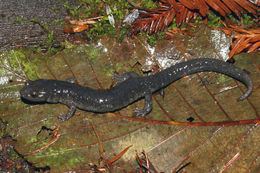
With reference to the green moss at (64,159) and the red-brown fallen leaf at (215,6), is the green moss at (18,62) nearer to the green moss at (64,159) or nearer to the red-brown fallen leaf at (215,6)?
the green moss at (64,159)

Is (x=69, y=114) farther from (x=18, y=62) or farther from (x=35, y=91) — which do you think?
(x=18, y=62)

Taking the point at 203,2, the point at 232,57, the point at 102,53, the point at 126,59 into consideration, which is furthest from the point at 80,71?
the point at 232,57

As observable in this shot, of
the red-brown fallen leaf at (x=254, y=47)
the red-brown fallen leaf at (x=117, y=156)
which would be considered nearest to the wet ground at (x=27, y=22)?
the red-brown fallen leaf at (x=117, y=156)

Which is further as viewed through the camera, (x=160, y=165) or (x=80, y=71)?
(x=80, y=71)

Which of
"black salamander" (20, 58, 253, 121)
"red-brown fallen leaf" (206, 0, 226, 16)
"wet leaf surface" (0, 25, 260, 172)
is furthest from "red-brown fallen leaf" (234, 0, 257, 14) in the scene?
"black salamander" (20, 58, 253, 121)

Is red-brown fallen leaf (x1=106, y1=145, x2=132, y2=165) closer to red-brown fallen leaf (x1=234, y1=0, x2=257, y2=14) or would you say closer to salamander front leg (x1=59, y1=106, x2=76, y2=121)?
salamander front leg (x1=59, y1=106, x2=76, y2=121)

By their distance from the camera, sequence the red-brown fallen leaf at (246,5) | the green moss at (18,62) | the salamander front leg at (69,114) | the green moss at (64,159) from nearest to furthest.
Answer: the green moss at (64,159), the salamander front leg at (69,114), the green moss at (18,62), the red-brown fallen leaf at (246,5)

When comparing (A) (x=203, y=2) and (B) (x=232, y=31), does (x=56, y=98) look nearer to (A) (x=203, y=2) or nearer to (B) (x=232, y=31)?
(A) (x=203, y=2)
